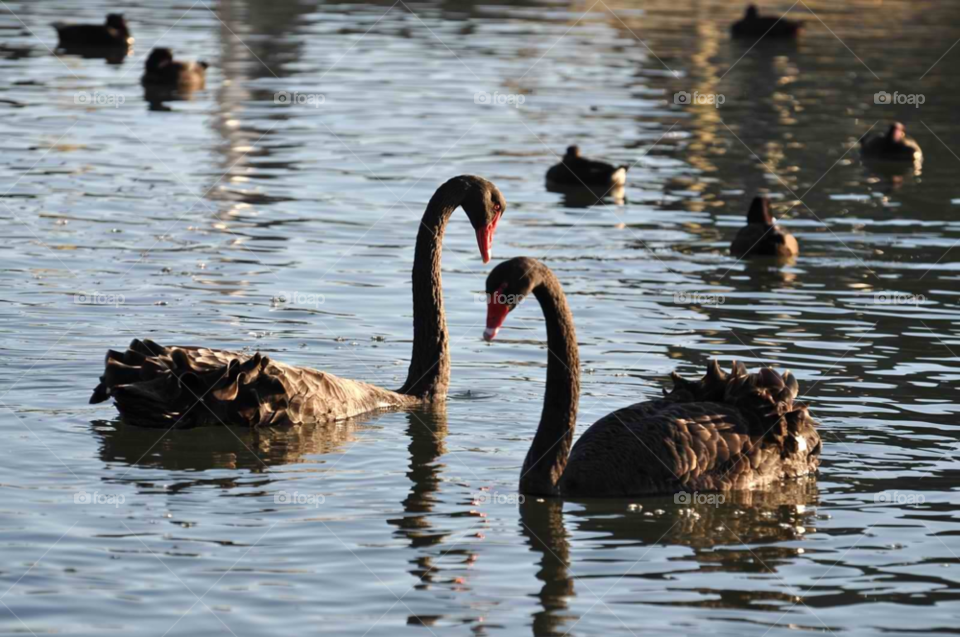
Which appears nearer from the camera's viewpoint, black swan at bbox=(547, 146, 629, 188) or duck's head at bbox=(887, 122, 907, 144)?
black swan at bbox=(547, 146, 629, 188)

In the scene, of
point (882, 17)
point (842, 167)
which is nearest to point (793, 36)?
point (882, 17)

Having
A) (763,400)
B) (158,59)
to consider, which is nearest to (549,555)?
(763,400)

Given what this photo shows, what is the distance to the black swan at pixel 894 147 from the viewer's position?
22.6 meters

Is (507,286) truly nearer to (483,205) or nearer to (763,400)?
(763,400)

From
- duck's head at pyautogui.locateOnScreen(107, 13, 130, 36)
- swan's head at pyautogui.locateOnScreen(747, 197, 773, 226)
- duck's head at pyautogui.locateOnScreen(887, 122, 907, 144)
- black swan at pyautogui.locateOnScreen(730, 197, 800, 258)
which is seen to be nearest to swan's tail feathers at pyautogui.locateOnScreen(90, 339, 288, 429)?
black swan at pyautogui.locateOnScreen(730, 197, 800, 258)

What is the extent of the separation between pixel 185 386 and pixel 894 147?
15.0 meters

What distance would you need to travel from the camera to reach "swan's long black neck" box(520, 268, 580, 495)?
8.97m

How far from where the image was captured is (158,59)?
27.9 m

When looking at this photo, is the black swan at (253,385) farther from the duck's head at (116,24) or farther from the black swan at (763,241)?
the duck's head at (116,24)

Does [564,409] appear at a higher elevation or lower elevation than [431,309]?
lower

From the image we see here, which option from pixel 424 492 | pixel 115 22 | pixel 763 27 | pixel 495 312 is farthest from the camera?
pixel 763 27

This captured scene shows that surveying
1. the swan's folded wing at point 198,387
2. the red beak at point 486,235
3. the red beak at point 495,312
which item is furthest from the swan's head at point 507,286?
the red beak at point 486,235

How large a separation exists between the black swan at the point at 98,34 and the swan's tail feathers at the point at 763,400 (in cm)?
2458

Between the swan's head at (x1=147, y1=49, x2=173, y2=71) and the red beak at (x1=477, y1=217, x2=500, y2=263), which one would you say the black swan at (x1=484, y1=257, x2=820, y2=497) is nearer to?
the red beak at (x1=477, y1=217, x2=500, y2=263)
